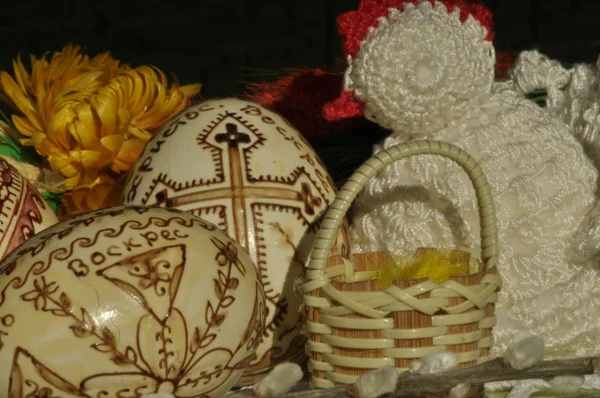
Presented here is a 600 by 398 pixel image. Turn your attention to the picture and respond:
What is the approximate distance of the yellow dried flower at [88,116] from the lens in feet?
5.30

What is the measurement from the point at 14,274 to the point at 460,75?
23.7 inches

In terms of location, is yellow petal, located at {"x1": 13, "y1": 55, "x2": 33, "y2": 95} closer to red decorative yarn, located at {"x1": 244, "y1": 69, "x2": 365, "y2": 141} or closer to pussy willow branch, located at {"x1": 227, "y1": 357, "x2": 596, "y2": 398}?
red decorative yarn, located at {"x1": 244, "y1": 69, "x2": 365, "y2": 141}

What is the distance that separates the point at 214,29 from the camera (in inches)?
130

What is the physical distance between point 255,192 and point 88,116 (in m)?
0.32

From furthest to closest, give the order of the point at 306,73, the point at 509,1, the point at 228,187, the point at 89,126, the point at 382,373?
the point at 509,1, the point at 306,73, the point at 89,126, the point at 228,187, the point at 382,373

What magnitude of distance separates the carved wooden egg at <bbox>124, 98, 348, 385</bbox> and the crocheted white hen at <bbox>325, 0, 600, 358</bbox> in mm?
102

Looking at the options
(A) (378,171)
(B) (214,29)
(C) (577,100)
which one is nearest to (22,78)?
(A) (378,171)

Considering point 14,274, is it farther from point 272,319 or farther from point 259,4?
point 259,4

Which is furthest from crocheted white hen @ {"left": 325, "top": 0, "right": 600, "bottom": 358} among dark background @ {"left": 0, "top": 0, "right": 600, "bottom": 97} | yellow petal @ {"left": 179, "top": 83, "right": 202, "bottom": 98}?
dark background @ {"left": 0, "top": 0, "right": 600, "bottom": 97}

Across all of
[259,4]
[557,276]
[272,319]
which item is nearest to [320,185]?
[272,319]

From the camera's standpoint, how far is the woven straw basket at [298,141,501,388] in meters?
1.29

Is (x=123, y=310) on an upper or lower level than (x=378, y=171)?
lower

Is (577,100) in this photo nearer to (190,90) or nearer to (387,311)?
(387,311)

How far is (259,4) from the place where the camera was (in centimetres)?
331
